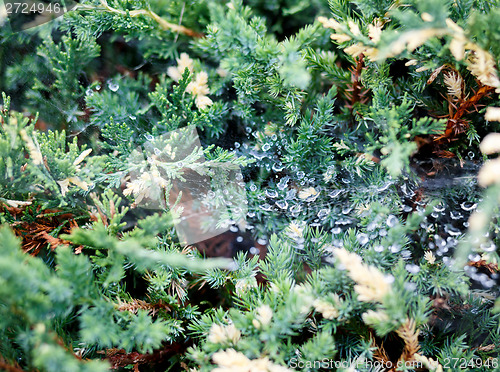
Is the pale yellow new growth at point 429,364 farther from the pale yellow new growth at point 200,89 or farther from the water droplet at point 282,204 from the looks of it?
the pale yellow new growth at point 200,89

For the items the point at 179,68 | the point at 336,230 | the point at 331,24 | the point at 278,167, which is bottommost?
the point at 336,230

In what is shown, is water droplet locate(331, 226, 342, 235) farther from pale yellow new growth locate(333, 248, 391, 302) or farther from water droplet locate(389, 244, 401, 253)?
pale yellow new growth locate(333, 248, 391, 302)

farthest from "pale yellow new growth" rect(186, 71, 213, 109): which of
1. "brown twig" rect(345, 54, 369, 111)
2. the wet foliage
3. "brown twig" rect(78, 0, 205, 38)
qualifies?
"brown twig" rect(345, 54, 369, 111)

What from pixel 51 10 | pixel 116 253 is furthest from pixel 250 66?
pixel 51 10

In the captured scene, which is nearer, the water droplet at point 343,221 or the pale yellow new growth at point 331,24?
the pale yellow new growth at point 331,24

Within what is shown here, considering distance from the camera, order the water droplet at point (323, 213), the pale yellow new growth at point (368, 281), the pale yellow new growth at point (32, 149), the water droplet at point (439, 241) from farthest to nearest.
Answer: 1. the water droplet at point (323, 213)
2. the water droplet at point (439, 241)
3. the pale yellow new growth at point (32, 149)
4. the pale yellow new growth at point (368, 281)

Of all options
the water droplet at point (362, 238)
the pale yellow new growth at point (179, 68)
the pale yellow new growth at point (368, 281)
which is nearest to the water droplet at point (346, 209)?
the water droplet at point (362, 238)

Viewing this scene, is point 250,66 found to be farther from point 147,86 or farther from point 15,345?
point 15,345

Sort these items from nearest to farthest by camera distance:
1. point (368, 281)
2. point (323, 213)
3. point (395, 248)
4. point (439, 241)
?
point (368, 281)
point (395, 248)
point (439, 241)
point (323, 213)

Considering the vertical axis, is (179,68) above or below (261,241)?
above

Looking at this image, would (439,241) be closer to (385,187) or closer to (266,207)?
(385,187)

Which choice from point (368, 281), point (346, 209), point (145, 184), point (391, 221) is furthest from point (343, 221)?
point (145, 184)
